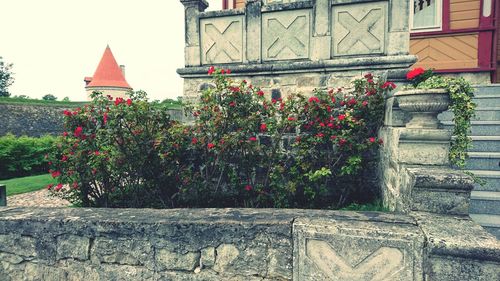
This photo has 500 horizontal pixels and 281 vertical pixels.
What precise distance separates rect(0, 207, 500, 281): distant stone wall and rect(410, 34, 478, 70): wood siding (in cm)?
581

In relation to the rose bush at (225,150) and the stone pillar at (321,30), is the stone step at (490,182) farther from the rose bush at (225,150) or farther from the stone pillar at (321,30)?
the stone pillar at (321,30)

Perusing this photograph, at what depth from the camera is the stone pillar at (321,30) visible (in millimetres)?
4258

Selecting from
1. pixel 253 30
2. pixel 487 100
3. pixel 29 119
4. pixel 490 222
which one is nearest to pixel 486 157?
pixel 490 222

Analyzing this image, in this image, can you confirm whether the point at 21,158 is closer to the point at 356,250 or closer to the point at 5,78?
the point at 356,250

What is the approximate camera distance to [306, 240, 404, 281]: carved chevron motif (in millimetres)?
1799

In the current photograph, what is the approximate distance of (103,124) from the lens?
397 cm

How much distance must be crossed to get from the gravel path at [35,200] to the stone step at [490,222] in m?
6.08

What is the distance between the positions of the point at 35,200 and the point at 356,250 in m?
6.37

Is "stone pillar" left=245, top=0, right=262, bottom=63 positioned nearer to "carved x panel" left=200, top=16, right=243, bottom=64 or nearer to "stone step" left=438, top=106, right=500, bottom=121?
"carved x panel" left=200, top=16, right=243, bottom=64

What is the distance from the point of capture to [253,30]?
462 centimetres

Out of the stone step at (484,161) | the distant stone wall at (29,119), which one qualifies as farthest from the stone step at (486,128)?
the distant stone wall at (29,119)

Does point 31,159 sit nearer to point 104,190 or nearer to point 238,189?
point 104,190

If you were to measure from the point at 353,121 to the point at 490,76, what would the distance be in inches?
188

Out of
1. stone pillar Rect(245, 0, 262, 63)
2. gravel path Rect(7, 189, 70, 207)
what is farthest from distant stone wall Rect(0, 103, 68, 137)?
stone pillar Rect(245, 0, 262, 63)
